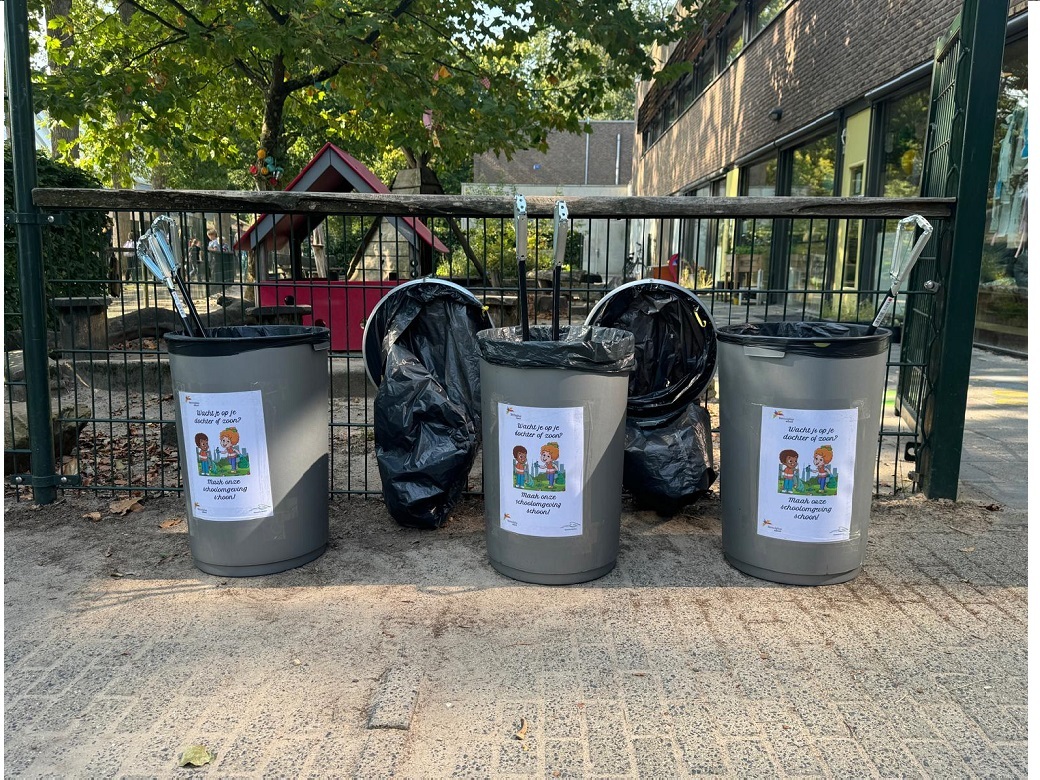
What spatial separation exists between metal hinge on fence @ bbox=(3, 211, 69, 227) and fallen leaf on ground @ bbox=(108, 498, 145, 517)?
4.67 feet

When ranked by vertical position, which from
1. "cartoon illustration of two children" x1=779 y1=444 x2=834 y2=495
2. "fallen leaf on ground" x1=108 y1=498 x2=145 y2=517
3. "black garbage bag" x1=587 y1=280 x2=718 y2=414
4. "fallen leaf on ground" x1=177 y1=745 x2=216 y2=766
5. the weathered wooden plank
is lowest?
"fallen leaf on ground" x1=177 y1=745 x2=216 y2=766

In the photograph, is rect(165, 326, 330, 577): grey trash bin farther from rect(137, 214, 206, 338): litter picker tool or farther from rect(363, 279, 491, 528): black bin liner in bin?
rect(363, 279, 491, 528): black bin liner in bin

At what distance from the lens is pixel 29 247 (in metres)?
3.75

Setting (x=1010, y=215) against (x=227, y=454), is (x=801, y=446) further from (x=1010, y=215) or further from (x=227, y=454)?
(x=1010, y=215)

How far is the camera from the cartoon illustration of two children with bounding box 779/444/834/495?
2938mm

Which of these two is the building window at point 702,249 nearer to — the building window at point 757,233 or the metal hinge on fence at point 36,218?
the building window at point 757,233

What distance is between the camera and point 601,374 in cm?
294

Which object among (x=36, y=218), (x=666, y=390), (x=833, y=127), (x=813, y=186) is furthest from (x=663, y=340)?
(x=813, y=186)

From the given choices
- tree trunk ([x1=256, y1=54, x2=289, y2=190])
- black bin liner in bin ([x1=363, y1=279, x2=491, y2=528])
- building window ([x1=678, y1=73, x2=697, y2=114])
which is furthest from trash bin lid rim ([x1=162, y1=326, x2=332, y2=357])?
building window ([x1=678, y1=73, x2=697, y2=114])

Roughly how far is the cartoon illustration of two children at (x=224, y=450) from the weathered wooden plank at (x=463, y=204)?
1178mm

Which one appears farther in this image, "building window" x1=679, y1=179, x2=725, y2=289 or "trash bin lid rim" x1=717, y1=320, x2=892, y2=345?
"building window" x1=679, y1=179, x2=725, y2=289

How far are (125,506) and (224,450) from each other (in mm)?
1305

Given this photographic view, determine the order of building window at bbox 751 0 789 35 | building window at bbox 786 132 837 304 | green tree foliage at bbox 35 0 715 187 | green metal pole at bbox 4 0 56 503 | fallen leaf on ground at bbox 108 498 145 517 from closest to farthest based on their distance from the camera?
green metal pole at bbox 4 0 56 503, fallen leaf on ground at bbox 108 498 145 517, green tree foliage at bbox 35 0 715 187, building window at bbox 786 132 837 304, building window at bbox 751 0 789 35

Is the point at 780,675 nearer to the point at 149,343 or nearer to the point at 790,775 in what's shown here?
the point at 790,775
